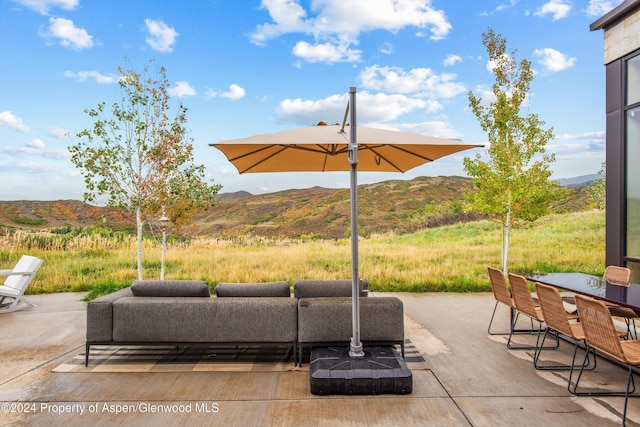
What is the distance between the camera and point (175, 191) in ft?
27.5

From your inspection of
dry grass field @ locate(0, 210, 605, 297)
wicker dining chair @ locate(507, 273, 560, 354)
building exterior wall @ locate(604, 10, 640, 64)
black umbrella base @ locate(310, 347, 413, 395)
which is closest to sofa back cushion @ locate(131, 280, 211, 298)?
black umbrella base @ locate(310, 347, 413, 395)

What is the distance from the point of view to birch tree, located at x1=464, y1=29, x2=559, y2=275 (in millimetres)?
9273

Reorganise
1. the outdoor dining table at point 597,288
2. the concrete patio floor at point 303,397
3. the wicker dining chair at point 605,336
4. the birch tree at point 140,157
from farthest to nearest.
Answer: the birch tree at point 140,157, the outdoor dining table at point 597,288, the wicker dining chair at point 605,336, the concrete patio floor at point 303,397

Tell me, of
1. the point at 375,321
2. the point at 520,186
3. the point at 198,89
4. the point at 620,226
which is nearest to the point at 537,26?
the point at 520,186

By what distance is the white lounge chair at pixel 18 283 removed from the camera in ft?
22.4

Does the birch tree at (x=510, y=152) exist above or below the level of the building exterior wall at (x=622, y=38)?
below

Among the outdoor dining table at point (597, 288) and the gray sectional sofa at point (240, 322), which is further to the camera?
the gray sectional sofa at point (240, 322)

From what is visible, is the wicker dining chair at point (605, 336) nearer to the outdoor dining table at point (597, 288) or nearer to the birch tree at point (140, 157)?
the outdoor dining table at point (597, 288)

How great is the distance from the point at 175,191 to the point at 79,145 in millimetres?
1784

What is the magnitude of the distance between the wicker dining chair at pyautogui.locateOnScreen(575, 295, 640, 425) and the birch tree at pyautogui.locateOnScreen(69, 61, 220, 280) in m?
6.62

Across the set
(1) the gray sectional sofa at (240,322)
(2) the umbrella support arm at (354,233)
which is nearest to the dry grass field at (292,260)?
(1) the gray sectional sofa at (240,322)

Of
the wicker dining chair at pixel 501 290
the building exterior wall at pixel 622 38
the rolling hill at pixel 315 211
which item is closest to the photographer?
the wicker dining chair at pixel 501 290

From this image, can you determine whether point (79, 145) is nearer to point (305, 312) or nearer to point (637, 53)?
point (305, 312)

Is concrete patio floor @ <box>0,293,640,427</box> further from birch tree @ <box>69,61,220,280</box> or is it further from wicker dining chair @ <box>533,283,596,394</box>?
birch tree @ <box>69,61,220,280</box>
